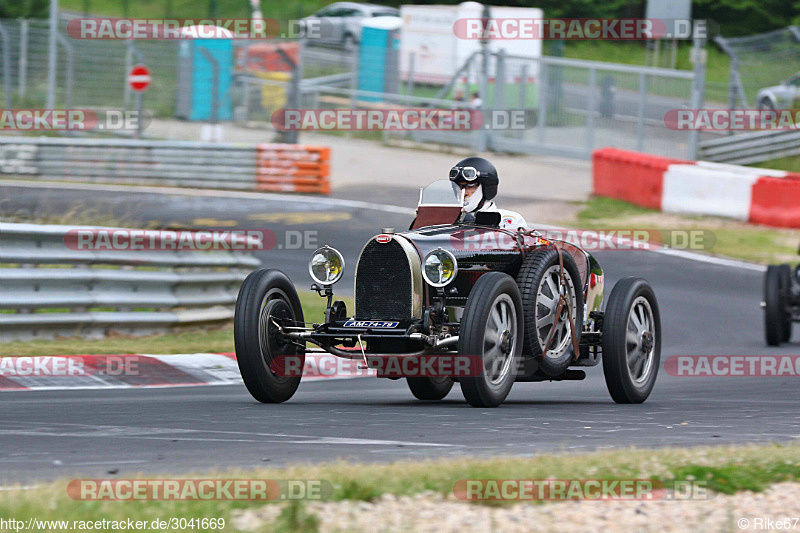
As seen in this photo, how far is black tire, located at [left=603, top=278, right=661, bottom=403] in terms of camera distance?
29.6 ft

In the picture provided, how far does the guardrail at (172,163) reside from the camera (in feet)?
75.2

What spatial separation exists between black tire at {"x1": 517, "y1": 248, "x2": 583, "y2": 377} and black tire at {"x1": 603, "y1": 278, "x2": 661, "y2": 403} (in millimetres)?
241

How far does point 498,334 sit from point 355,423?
3.88 ft

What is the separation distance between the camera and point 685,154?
2505cm

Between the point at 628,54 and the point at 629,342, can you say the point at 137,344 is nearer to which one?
the point at 629,342

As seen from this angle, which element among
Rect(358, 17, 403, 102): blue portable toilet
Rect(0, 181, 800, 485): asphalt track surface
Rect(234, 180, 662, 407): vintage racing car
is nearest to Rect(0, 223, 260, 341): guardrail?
Rect(0, 181, 800, 485): asphalt track surface

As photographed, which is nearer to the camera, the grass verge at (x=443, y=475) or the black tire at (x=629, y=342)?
the grass verge at (x=443, y=475)

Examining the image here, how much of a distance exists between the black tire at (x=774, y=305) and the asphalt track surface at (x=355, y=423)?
0.60ft

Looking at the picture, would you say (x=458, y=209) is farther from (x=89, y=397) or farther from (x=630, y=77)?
(x=630, y=77)

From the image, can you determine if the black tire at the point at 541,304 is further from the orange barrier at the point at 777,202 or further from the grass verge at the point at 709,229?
the orange barrier at the point at 777,202

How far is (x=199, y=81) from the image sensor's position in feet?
94.2

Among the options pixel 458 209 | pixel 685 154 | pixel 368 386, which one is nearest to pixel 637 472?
pixel 458 209

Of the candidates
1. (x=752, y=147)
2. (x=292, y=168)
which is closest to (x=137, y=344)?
(x=292, y=168)

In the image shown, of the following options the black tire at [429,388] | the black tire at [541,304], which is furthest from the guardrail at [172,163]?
the black tire at [541,304]
